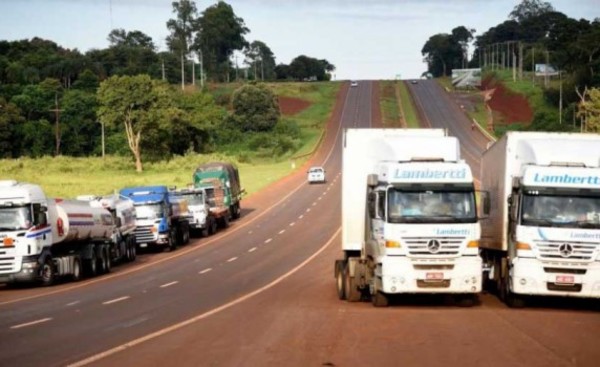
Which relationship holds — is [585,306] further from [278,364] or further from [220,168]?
[220,168]

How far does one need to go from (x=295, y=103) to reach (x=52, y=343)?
482ft

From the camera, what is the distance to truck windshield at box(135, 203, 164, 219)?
48.1 m

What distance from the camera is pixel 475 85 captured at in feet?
566

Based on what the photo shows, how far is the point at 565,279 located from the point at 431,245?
307 centimetres

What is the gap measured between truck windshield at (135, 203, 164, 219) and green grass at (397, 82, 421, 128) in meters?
68.4

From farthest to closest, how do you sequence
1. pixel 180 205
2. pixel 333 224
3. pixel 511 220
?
1. pixel 333 224
2. pixel 180 205
3. pixel 511 220

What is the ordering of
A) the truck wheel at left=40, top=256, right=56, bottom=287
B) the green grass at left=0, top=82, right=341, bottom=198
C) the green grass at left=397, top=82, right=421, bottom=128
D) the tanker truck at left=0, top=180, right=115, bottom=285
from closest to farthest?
the tanker truck at left=0, top=180, right=115, bottom=285
the truck wheel at left=40, top=256, right=56, bottom=287
the green grass at left=0, top=82, right=341, bottom=198
the green grass at left=397, top=82, right=421, bottom=128

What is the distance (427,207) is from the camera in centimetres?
2125

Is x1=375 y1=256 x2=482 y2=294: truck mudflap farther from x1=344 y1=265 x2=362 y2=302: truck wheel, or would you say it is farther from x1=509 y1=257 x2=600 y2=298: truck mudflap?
x1=344 y1=265 x2=362 y2=302: truck wheel

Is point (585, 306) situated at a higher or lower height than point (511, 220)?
lower

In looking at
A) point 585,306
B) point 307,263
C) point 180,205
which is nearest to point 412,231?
point 585,306

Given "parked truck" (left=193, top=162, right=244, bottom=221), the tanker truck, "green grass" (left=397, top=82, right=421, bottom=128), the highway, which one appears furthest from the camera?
"green grass" (left=397, top=82, right=421, bottom=128)

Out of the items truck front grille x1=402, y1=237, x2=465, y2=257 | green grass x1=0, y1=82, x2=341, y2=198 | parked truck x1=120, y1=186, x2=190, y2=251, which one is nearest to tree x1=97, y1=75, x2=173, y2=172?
green grass x1=0, y1=82, x2=341, y2=198

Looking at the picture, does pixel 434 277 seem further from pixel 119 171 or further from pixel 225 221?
pixel 119 171
